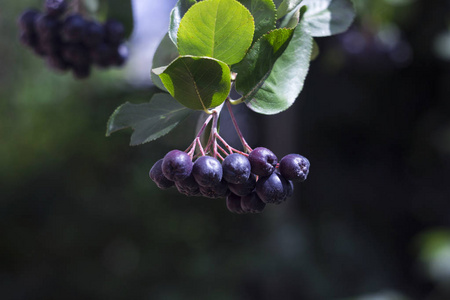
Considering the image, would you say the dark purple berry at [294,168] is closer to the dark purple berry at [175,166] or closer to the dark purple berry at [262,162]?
the dark purple berry at [262,162]

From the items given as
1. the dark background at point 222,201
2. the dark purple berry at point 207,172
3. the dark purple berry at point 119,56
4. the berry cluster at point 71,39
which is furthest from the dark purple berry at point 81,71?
the dark background at point 222,201

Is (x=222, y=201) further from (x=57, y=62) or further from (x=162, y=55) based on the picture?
(x=162, y=55)

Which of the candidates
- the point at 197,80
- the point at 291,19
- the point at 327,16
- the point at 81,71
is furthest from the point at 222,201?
the point at 197,80

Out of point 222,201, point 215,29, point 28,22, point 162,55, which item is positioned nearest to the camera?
point 215,29

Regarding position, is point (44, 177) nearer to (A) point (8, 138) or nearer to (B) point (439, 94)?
(A) point (8, 138)

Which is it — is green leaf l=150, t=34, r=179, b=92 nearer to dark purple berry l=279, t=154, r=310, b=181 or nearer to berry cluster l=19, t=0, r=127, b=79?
dark purple berry l=279, t=154, r=310, b=181

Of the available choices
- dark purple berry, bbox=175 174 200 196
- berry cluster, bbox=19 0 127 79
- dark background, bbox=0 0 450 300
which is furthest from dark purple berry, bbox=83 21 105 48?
dark background, bbox=0 0 450 300
